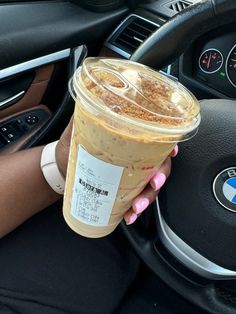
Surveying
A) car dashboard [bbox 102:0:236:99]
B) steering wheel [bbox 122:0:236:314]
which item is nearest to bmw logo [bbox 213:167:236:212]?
steering wheel [bbox 122:0:236:314]

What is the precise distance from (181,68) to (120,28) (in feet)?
1.34

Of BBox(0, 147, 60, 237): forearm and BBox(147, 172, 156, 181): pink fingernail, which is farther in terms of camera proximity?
BBox(0, 147, 60, 237): forearm

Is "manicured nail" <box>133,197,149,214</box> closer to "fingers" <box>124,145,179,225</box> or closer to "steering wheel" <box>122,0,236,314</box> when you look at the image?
"fingers" <box>124,145,179,225</box>

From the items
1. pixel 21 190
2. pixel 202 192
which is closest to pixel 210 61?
pixel 202 192

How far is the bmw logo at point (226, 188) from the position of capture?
76 cm

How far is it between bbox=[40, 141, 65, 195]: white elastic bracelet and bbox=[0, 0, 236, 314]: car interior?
15 cm

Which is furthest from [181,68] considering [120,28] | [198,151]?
[120,28]

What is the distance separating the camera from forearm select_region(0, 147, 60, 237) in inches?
38.3

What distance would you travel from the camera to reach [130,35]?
4.30 ft

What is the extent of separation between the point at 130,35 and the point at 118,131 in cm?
81

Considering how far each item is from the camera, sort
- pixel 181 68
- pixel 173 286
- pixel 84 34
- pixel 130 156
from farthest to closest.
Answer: pixel 84 34
pixel 181 68
pixel 173 286
pixel 130 156

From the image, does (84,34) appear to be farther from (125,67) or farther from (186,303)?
(186,303)

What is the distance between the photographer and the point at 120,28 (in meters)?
1.36

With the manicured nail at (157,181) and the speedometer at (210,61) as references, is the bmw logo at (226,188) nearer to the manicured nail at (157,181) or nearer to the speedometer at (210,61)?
the manicured nail at (157,181)
